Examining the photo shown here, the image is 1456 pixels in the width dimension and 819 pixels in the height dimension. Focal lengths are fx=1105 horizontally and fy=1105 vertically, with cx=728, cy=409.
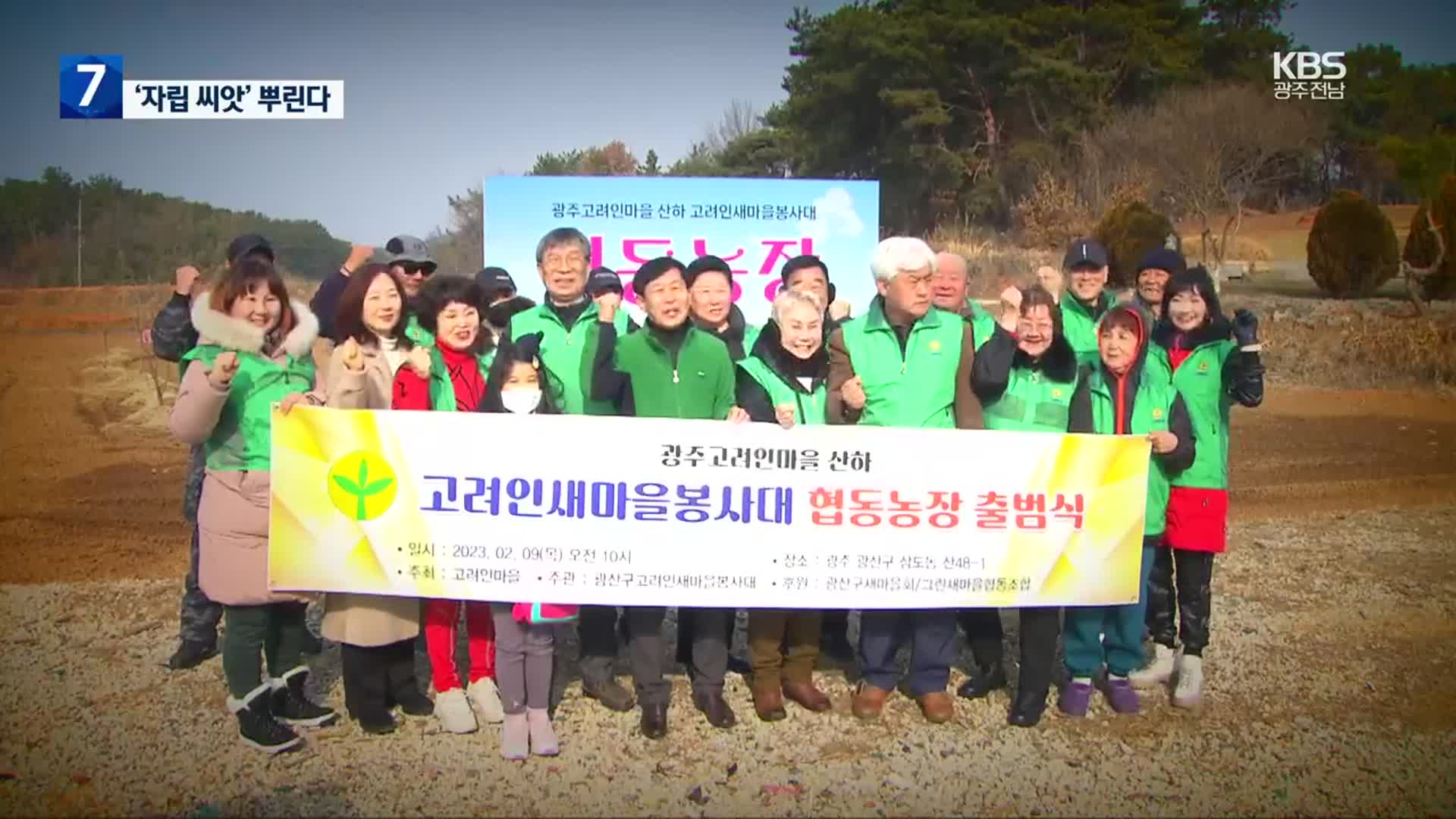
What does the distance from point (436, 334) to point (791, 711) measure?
211 cm

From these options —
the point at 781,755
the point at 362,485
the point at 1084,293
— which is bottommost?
the point at 781,755

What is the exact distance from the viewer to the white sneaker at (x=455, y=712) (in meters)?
4.33

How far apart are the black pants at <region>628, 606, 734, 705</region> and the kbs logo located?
968 inches

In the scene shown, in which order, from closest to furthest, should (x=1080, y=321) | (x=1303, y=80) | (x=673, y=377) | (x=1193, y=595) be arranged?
(x=673, y=377), (x=1193, y=595), (x=1080, y=321), (x=1303, y=80)

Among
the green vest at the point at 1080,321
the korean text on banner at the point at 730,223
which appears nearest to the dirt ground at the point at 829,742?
the green vest at the point at 1080,321

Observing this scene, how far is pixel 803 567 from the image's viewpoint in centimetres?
420

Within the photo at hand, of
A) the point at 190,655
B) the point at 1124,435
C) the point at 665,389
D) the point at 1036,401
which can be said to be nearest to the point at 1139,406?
the point at 1124,435

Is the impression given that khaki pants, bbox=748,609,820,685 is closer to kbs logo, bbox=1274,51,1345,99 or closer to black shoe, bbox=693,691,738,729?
black shoe, bbox=693,691,738,729

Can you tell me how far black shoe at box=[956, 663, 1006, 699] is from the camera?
4.78m

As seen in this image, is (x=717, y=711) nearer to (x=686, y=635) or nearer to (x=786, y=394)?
(x=686, y=635)

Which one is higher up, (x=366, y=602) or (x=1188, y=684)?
(x=366, y=602)

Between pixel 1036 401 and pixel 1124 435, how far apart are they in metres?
0.36

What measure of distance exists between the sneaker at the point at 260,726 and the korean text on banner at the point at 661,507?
1.57 feet

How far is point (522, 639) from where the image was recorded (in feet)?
13.6
